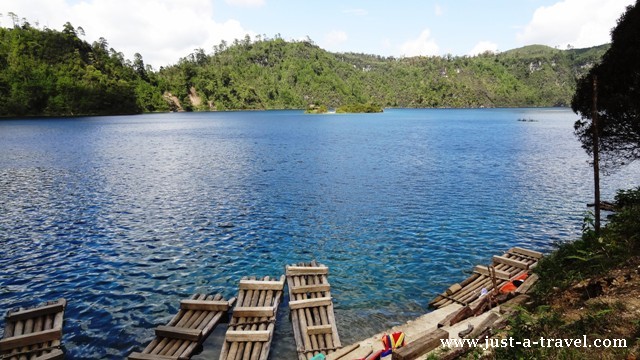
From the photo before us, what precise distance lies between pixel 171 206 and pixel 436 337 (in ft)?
97.4

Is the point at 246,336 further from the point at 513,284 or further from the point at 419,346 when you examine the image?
the point at 513,284

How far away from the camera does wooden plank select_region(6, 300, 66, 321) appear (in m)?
14.9

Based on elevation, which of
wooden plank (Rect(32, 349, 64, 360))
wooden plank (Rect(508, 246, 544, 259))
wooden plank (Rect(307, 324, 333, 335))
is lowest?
wooden plank (Rect(508, 246, 544, 259))

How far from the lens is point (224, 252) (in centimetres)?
2447

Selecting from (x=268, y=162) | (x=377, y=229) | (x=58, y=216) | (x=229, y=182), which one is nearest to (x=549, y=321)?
(x=377, y=229)

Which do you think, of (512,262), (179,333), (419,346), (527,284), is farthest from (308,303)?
(512,262)

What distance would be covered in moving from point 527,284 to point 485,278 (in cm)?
282

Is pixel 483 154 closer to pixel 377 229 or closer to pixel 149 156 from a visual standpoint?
pixel 377 229

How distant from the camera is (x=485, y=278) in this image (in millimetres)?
19016

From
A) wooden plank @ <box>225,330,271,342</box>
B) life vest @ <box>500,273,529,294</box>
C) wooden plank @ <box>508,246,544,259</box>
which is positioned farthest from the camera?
wooden plank @ <box>508,246,544,259</box>

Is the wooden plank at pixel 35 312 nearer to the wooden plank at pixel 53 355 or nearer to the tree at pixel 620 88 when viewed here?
the wooden plank at pixel 53 355

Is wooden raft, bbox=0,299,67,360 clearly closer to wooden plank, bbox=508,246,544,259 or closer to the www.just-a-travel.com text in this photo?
the www.just-a-travel.com text

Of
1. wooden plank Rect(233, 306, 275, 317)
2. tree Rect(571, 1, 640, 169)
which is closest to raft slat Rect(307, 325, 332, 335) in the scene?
wooden plank Rect(233, 306, 275, 317)

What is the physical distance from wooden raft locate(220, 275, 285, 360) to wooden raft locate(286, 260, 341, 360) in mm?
849
